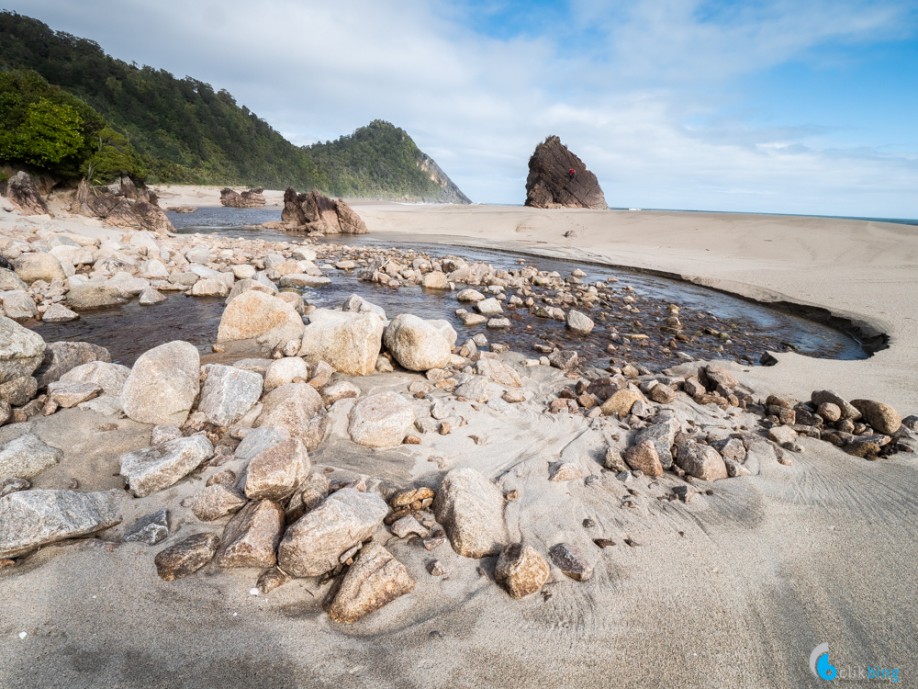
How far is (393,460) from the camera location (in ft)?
12.2

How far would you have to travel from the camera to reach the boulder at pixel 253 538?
8.03 ft

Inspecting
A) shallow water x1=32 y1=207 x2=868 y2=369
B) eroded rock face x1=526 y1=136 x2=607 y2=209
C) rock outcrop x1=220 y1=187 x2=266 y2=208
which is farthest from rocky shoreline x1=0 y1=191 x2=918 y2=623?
rock outcrop x1=220 y1=187 x2=266 y2=208

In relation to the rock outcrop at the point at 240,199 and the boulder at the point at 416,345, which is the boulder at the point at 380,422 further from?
the rock outcrop at the point at 240,199

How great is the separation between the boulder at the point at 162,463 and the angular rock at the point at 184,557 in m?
0.69

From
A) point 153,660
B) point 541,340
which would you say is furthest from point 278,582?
point 541,340

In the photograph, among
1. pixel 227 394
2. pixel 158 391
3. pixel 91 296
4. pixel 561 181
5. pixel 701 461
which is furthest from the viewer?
pixel 561 181

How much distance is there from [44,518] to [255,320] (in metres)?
4.44

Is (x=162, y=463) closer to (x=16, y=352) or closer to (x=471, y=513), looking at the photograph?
(x=16, y=352)

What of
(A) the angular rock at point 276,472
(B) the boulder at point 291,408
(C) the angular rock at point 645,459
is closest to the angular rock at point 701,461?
(C) the angular rock at point 645,459

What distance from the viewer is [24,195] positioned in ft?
66.9

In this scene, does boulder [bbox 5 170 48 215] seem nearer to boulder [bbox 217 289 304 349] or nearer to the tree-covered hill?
the tree-covered hill

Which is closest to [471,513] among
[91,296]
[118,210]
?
[91,296]

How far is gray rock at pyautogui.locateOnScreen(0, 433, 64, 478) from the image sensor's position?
9.67ft

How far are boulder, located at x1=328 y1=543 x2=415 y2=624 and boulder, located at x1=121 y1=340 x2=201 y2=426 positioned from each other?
2.71 meters
